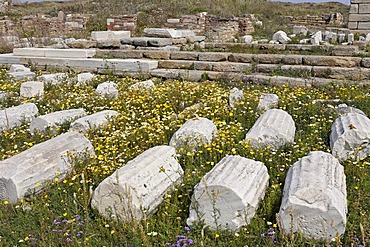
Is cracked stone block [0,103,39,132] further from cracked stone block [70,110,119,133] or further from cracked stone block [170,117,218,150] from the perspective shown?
cracked stone block [170,117,218,150]

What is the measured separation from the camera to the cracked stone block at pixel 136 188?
3.62 metres

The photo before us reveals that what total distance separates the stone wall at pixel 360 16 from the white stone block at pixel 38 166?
14152 mm

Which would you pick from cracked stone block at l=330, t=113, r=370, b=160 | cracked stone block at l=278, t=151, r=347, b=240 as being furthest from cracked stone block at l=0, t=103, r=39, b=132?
cracked stone block at l=330, t=113, r=370, b=160

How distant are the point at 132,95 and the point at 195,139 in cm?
279

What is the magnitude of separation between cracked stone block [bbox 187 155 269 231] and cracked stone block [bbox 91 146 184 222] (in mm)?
428

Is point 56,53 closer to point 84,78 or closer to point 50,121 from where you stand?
point 84,78

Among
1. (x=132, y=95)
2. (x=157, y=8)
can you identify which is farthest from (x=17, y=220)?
(x=157, y=8)

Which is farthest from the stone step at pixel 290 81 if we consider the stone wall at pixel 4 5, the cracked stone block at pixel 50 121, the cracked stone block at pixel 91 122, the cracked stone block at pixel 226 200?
the stone wall at pixel 4 5

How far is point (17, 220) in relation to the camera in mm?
3830

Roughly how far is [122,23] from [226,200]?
1449 cm

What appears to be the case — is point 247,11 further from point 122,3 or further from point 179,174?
point 179,174

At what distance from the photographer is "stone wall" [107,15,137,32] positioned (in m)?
16.8

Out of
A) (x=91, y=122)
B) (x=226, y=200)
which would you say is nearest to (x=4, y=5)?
(x=91, y=122)

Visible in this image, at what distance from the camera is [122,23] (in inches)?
661
